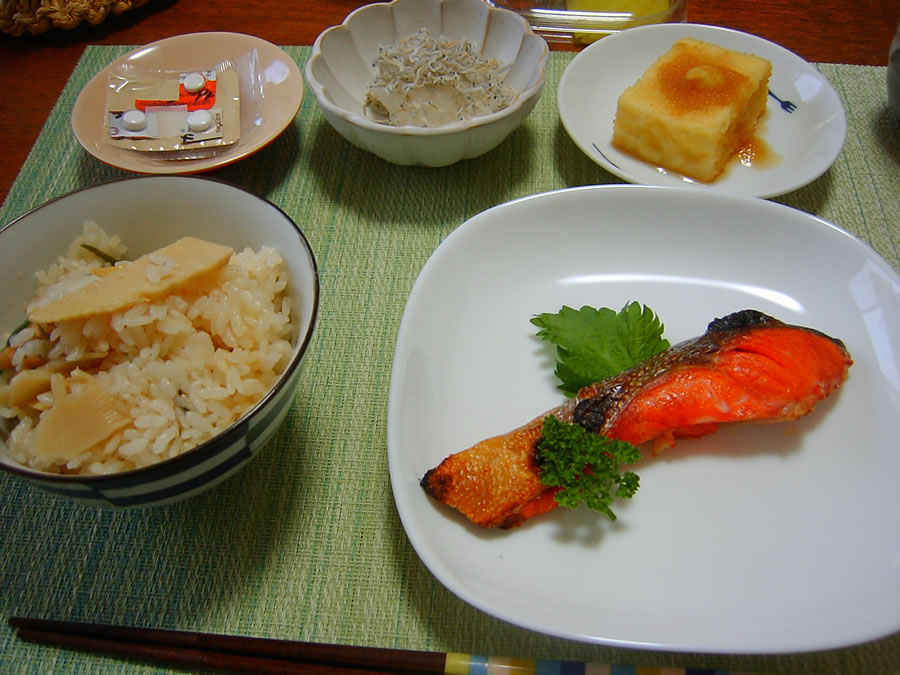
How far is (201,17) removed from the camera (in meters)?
2.56

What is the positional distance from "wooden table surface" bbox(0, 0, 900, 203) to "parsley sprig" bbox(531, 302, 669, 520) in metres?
1.61

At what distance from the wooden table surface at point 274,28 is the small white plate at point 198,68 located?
1.04ft

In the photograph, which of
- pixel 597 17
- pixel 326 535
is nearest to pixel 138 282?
pixel 326 535

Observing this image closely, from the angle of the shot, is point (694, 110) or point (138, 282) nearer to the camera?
point (138, 282)

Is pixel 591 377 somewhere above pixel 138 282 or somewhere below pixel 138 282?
below

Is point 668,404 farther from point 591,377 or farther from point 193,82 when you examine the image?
point 193,82

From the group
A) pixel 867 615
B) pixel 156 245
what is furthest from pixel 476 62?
pixel 867 615

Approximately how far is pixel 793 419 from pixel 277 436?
1.13 metres

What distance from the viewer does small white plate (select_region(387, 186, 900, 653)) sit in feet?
3.56

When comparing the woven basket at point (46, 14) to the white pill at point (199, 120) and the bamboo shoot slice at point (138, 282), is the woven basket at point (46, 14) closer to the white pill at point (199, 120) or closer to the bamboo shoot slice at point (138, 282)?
the white pill at point (199, 120)

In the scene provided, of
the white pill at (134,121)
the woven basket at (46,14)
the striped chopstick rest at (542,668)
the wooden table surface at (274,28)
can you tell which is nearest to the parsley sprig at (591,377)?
the striped chopstick rest at (542,668)

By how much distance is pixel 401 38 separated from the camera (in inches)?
84.4

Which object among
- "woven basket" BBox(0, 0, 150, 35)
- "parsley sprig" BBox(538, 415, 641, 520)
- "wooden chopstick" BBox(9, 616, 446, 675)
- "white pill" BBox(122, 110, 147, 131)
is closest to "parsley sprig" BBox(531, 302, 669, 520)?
"parsley sprig" BBox(538, 415, 641, 520)

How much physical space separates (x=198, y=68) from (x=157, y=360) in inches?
58.2
